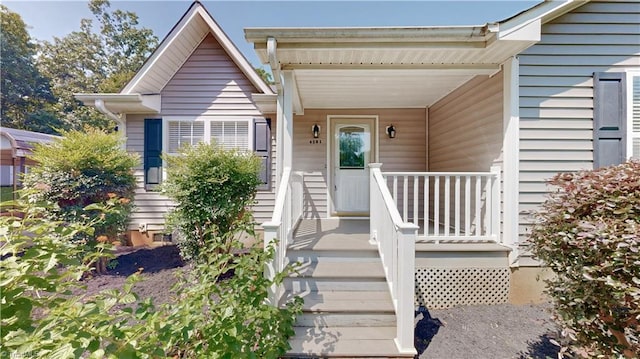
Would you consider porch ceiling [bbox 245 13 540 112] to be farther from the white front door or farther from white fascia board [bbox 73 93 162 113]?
white fascia board [bbox 73 93 162 113]

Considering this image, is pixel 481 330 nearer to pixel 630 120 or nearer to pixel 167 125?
pixel 630 120

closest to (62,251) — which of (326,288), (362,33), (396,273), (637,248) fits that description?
(326,288)

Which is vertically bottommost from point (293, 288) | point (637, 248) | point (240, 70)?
point (293, 288)

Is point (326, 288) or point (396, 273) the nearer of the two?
point (396, 273)

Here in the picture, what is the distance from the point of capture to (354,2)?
4.54 m

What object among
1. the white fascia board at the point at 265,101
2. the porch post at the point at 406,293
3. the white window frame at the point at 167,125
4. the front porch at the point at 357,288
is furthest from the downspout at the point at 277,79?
the white window frame at the point at 167,125

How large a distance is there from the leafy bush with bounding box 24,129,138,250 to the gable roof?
4.20 feet

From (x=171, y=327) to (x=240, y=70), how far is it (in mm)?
5139

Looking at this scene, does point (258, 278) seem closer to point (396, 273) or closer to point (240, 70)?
point (396, 273)

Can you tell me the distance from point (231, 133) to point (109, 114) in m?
2.28

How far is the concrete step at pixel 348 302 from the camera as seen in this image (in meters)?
2.54

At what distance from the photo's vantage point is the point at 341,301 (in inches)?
104

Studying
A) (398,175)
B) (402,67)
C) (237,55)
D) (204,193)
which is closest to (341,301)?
(398,175)

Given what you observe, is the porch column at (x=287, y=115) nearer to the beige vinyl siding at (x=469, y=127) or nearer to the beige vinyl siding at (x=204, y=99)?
the beige vinyl siding at (x=204, y=99)
